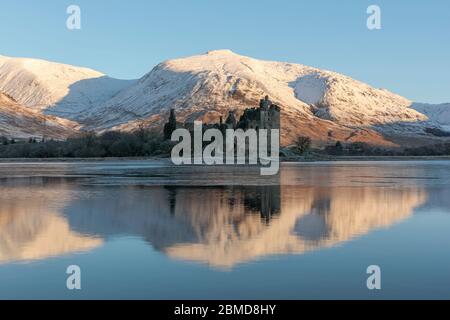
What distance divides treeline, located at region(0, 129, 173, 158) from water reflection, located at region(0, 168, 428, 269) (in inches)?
5048

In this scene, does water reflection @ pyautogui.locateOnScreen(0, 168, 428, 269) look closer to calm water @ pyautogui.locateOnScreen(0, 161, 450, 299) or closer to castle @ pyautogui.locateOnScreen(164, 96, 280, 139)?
calm water @ pyautogui.locateOnScreen(0, 161, 450, 299)

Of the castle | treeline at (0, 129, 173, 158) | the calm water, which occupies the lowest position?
the calm water

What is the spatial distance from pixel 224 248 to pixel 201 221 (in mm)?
7131

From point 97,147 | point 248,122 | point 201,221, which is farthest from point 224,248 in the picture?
point 248,122

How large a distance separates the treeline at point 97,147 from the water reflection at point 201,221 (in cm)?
12822

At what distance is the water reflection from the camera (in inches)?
775

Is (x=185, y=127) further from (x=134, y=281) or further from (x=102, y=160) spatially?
(x=134, y=281)

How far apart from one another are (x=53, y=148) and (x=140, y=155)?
1142 inches

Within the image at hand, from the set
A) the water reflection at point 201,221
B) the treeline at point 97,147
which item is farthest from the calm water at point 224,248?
the treeline at point 97,147

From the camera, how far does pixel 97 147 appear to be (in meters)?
175

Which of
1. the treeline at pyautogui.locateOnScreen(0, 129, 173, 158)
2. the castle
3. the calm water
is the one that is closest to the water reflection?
the calm water

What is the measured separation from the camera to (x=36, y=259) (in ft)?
58.4

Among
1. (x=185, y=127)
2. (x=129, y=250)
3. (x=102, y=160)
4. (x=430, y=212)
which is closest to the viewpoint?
(x=129, y=250)
